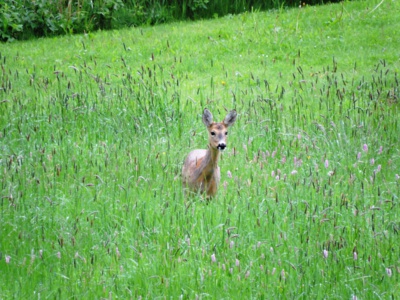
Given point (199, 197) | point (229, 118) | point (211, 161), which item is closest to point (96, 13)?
point (229, 118)

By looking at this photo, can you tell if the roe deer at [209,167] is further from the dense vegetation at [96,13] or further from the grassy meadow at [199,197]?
the dense vegetation at [96,13]

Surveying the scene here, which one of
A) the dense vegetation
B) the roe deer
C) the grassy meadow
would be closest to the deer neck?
the roe deer

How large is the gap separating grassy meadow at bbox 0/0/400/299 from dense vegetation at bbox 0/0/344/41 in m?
3.32

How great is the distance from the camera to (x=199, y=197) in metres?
7.49

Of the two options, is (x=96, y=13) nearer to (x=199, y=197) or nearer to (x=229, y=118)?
(x=229, y=118)

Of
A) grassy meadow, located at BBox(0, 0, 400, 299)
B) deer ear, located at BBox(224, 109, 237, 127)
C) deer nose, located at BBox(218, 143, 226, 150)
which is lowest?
grassy meadow, located at BBox(0, 0, 400, 299)

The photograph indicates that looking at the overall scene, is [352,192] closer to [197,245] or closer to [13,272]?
[197,245]

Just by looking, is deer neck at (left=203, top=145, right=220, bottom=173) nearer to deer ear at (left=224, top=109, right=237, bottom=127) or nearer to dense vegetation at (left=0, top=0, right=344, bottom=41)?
deer ear at (left=224, top=109, right=237, bottom=127)

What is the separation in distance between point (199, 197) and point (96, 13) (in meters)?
10.2

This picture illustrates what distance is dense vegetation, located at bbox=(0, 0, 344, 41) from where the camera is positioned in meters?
16.3

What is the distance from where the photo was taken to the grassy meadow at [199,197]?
19.0 ft

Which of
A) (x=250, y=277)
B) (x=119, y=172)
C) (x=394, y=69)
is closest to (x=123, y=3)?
(x=394, y=69)

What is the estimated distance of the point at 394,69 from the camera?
12406 mm

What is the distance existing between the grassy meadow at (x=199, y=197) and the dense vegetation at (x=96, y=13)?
332 cm
